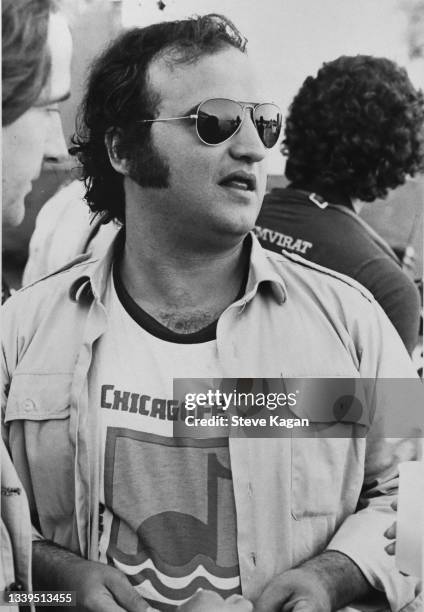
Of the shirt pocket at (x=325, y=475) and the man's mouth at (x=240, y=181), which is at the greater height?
the man's mouth at (x=240, y=181)

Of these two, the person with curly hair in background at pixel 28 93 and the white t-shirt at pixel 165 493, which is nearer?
the white t-shirt at pixel 165 493

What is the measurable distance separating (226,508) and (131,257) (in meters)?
0.98

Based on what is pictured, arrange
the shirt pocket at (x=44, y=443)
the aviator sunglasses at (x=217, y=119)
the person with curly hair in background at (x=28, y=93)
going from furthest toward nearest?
the person with curly hair in background at (x=28, y=93)
the shirt pocket at (x=44, y=443)
the aviator sunglasses at (x=217, y=119)

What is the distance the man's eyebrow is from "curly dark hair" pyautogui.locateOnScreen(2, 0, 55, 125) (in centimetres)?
2

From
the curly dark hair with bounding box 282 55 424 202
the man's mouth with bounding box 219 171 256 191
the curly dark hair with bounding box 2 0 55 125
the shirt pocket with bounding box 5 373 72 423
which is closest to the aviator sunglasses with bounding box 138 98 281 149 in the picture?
the man's mouth with bounding box 219 171 256 191

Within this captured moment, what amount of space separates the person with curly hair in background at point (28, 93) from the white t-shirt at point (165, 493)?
0.42 m

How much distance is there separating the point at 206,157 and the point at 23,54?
2.71 ft

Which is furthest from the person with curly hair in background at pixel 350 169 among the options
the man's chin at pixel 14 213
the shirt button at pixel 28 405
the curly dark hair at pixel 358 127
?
the shirt button at pixel 28 405

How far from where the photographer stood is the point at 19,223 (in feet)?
11.1

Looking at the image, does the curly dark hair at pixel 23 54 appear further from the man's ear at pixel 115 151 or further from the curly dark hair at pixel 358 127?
the curly dark hair at pixel 358 127

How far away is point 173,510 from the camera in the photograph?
10.4 feet

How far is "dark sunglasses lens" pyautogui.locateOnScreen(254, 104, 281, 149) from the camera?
322 centimetres

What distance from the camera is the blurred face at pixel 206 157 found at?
10.4 feet

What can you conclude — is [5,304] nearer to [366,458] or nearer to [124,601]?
[124,601]
